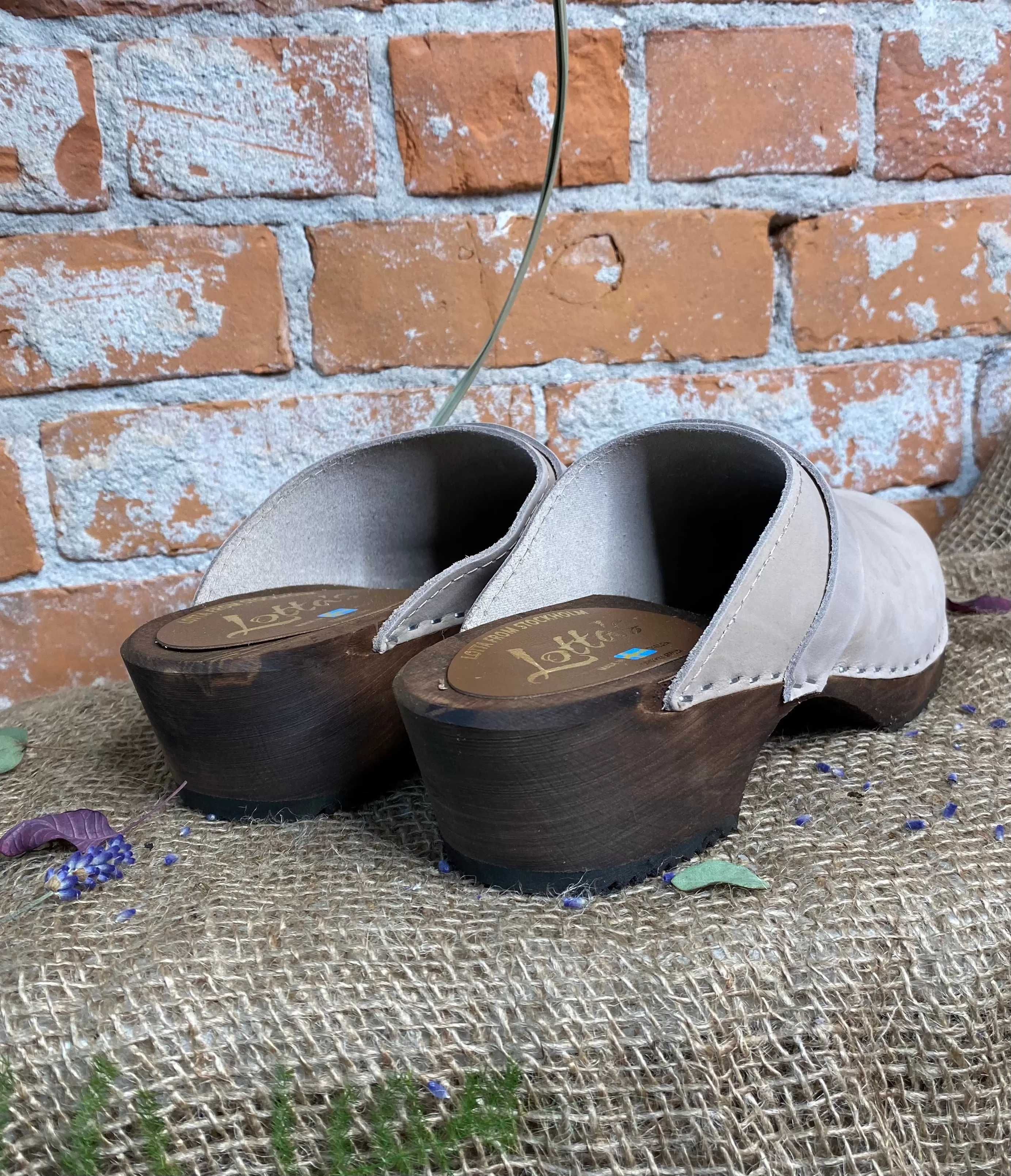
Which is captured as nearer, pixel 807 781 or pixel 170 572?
pixel 807 781

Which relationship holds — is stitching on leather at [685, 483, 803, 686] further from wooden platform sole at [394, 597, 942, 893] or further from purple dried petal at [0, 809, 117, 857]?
purple dried petal at [0, 809, 117, 857]

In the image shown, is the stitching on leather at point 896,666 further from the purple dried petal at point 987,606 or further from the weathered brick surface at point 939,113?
the weathered brick surface at point 939,113

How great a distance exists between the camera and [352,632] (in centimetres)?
49

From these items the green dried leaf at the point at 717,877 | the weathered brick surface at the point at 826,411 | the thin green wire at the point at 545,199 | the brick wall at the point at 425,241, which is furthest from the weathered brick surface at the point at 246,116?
the green dried leaf at the point at 717,877

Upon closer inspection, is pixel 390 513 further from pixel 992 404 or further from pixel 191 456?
pixel 992 404

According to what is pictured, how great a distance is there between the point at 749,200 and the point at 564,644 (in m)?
0.51

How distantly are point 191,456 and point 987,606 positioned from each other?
2.04 ft

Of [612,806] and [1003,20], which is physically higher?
[1003,20]

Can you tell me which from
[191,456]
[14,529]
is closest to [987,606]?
[191,456]

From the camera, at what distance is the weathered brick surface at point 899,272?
81 cm

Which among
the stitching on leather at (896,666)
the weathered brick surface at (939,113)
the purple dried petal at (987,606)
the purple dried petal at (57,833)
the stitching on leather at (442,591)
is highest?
the weathered brick surface at (939,113)

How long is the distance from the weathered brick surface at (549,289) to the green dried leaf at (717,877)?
19.4 inches

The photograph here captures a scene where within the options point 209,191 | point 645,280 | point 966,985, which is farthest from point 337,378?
point 966,985

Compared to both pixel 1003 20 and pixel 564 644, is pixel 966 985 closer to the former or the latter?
pixel 564 644
